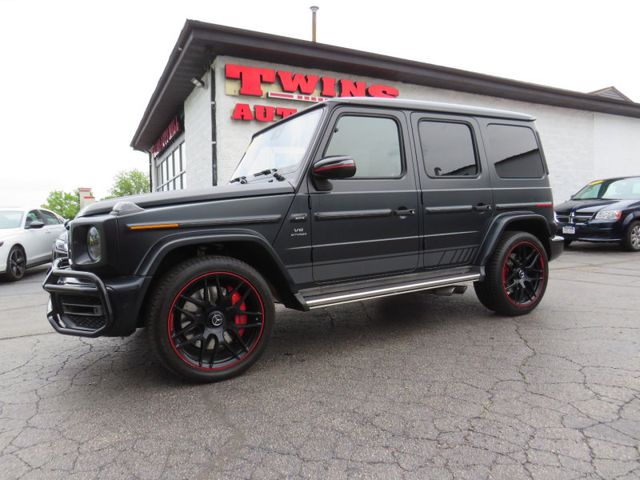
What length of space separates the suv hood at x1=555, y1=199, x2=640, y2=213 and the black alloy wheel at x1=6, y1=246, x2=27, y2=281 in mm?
11784

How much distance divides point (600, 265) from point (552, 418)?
6806 millimetres

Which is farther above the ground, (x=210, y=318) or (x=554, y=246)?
(x=554, y=246)

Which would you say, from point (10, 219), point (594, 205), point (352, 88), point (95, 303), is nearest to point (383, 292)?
point (95, 303)

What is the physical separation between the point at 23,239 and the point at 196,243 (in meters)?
8.25

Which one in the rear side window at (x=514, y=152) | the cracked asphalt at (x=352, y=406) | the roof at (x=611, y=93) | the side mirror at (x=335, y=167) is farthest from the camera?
the roof at (x=611, y=93)

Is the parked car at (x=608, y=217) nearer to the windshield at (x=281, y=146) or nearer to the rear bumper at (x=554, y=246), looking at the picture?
the rear bumper at (x=554, y=246)

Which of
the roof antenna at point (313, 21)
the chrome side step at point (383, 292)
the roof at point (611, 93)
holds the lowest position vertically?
the chrome side step at point (383, 292)

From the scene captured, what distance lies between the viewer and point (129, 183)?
3027 inches

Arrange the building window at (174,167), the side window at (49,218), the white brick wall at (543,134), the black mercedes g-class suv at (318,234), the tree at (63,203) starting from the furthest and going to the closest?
the tree at (63,203) < the building window at (174,167) < the side window at (49,218) < the white brick wall at (543,134) < the black mercedes g-class suv at (318,234)

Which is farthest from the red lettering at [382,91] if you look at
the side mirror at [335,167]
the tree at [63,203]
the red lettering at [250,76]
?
the tree at [63,203]

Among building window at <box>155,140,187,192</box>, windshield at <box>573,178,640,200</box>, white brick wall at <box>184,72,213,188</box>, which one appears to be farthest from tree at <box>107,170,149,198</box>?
windshield at <box>573,178,640,200</box>

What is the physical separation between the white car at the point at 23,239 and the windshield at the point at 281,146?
6841mm

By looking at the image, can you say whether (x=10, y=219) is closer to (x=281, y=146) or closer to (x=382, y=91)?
(x=281, y=146)

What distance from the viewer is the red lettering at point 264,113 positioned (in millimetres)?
10350
